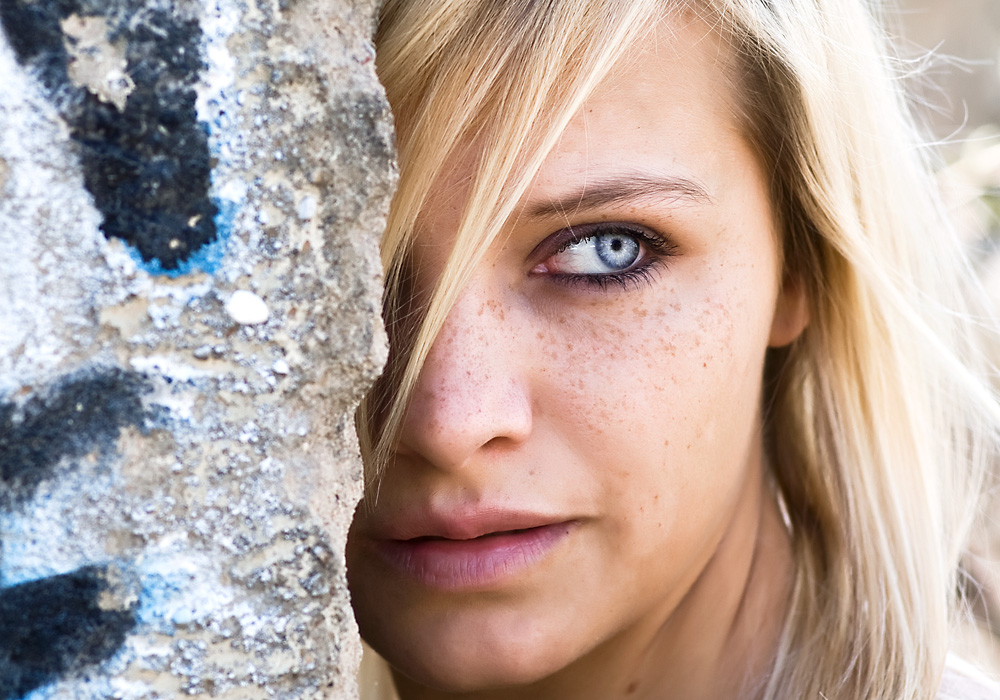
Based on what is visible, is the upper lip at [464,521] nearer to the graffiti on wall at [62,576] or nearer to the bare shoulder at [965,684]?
the graffiti on wall at [62,576]

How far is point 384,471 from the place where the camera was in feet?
3.41

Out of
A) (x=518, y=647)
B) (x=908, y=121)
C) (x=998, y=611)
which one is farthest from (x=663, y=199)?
(x=998, y=611)

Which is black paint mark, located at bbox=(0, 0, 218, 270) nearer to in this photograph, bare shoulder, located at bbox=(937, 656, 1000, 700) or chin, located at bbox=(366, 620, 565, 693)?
chin, located at bbox=(366, 620, 565, 693)

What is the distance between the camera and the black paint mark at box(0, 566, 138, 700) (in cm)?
65

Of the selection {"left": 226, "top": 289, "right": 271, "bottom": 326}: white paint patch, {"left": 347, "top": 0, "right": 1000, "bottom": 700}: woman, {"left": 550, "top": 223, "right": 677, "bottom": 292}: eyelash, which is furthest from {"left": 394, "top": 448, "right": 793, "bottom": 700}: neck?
{"left": 226, "top": 289, "right": 271, "bottom": 326}: white paint patch

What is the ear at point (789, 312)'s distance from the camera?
141 centimetres

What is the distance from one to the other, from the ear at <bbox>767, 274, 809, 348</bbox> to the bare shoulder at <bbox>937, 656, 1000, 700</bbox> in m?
0.58

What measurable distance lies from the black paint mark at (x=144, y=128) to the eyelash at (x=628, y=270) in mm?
483

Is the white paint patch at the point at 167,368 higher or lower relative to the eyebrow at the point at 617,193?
lower

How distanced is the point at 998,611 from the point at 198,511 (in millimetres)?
2830

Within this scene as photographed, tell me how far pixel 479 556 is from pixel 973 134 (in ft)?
12.0

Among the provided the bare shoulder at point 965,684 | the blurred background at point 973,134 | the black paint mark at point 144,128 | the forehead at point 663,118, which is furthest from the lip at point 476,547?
the blurred background at point 973,134

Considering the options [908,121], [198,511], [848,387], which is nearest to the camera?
[198,511]

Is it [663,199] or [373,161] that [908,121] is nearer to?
[663,199]
